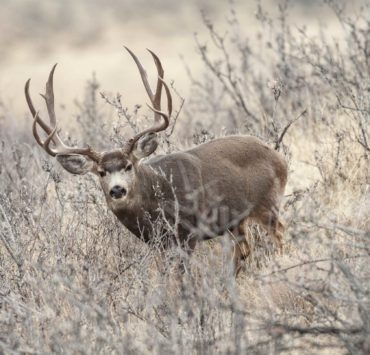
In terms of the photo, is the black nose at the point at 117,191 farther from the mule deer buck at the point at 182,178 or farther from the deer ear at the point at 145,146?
the deer ear at the point at 145,146

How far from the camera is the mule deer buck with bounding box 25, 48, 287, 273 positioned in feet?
26.0

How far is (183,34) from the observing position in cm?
3697

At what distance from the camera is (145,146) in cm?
823

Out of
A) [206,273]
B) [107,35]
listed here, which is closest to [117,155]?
[206,273]

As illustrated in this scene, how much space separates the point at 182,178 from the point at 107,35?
31.8 metres

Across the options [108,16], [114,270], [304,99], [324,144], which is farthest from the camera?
[108,16]

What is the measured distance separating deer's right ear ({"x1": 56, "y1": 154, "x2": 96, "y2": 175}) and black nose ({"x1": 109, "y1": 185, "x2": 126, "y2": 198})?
48 cm

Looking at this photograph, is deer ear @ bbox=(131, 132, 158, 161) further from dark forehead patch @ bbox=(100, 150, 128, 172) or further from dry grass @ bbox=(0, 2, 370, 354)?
dry grass @ bbox=(0, 2, 370, 354)

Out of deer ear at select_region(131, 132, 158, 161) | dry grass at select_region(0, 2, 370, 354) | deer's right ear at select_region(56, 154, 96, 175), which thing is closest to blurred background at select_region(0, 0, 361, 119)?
dry grass at select_region(0, 2, 370, 354)

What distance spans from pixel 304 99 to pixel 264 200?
14.5ft

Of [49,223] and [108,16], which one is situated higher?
[108,16]

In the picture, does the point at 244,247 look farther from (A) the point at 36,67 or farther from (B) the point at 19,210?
(A) the point at 36,67

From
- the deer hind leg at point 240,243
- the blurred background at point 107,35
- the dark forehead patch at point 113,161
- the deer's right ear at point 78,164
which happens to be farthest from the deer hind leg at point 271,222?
the blurred background at point 107,35

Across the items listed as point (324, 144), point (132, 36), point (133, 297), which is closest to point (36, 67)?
point (132, 36)
